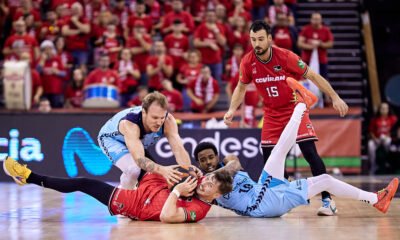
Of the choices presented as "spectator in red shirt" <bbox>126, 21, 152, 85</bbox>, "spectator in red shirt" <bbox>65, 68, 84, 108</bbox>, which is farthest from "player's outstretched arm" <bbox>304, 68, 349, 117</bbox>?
"spectator in red shirt" <bbox>126, 21, 152, 85</bbox>

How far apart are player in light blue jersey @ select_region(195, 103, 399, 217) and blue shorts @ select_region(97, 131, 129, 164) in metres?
1.20

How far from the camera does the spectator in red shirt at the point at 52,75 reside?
1580cm

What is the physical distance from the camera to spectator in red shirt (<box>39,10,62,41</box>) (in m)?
17.0

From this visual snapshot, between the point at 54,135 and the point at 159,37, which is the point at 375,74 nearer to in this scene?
the point at 159,37

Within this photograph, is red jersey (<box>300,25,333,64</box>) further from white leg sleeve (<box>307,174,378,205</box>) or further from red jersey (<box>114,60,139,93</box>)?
white leg sleeve (<box>307,174,378,205</box>)

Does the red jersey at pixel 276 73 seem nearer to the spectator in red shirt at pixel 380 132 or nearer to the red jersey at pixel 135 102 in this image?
the red jersey at pixel 135 102

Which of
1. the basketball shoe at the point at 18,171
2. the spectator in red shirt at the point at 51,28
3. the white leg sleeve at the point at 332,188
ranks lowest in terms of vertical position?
the white leg sleeve at the point at 332,188

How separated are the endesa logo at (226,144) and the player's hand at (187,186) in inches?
223

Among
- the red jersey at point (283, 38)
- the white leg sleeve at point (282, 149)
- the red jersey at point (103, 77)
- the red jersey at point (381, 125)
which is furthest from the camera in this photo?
the red jersey at point (381, 125)

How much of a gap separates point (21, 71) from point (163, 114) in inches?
277

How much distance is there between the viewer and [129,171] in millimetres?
8500

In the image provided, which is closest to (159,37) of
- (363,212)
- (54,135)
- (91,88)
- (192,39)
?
(192,39)

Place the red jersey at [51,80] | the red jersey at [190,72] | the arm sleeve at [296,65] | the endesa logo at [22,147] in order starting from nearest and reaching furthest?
the arm sleeve at [296,65], the endesa logo at [22,147], the red jersey at [190,72], the red jersey at [51,80]

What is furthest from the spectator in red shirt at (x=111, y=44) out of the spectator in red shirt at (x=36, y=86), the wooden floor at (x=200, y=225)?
the wooden floor at (x=200, y=225)
